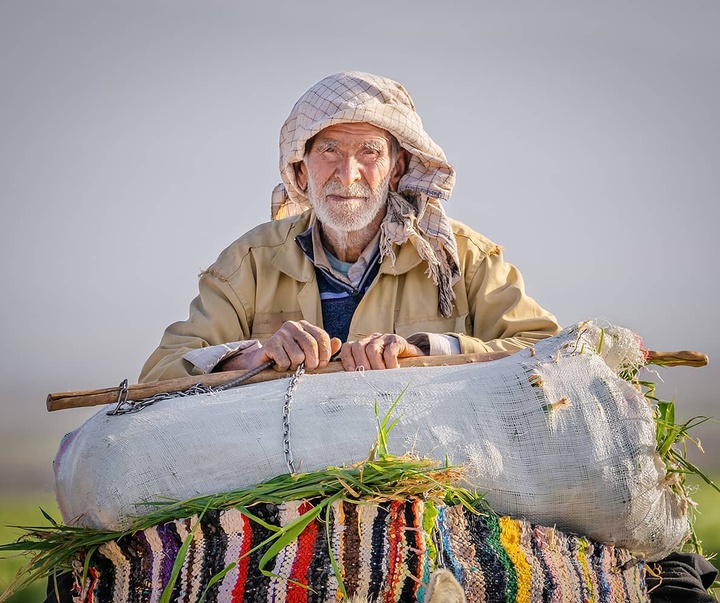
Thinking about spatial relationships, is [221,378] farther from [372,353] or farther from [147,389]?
[372,353]

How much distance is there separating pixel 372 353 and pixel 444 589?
45.2 inches

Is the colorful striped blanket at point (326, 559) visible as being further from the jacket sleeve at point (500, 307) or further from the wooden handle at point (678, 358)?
the jacket sleeve at point (500, 307)

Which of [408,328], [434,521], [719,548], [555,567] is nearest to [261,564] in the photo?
[434,521]

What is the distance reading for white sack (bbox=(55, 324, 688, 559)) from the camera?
224 cm

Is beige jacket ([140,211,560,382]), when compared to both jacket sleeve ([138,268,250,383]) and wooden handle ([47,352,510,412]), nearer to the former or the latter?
jacket sleeve ([138,268,250,383])

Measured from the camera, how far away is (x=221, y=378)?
2.75 meters

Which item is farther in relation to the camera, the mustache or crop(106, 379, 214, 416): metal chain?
the mustache

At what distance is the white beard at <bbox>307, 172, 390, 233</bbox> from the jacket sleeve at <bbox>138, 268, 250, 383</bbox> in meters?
0.57

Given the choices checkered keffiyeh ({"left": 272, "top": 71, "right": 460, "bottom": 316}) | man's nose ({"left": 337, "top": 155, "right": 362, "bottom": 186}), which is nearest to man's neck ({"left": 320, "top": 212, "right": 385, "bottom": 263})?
checkered keffiyeh ({"left": 272, "top": 71, "right": 460, "bottom": 316})

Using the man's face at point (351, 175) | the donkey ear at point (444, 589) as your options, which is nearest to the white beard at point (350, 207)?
the man's face at point (351, 175)

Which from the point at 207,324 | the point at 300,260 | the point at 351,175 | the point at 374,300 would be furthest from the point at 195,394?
the point at 351,175

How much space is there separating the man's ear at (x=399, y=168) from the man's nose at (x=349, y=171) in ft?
0.84

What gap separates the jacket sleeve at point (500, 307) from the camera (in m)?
3.84

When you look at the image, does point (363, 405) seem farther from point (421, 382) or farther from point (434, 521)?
point (434, 521)
